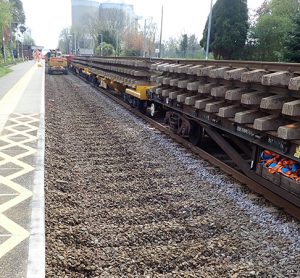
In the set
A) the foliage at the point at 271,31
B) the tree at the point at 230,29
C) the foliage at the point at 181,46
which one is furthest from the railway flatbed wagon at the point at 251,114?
the foliage at the point at 181,46

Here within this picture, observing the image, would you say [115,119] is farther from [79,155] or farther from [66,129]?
[79,155]

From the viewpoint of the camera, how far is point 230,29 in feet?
127

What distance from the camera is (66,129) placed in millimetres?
10695

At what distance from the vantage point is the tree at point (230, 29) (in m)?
38.5

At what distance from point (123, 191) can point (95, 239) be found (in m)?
1.65

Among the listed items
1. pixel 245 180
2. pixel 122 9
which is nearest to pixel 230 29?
pixel 245 180

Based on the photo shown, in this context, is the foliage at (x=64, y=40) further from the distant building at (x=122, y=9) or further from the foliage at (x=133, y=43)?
the foliage at (x=133, y=43)

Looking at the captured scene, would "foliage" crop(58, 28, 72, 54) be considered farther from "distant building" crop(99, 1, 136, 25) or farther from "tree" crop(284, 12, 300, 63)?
"tree" crop(284, 12, 300, 63)

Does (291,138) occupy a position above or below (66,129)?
above

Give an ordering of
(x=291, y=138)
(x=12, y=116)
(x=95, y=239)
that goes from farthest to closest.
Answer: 1. (x=12, y=116)
2. (x=291, y=138)
3. (x=95, y=239)

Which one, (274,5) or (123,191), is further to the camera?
(274,5)

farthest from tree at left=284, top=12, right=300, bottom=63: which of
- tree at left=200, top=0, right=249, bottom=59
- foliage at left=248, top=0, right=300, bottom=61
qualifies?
tree at left=200, top=0, right=249, bottom=59

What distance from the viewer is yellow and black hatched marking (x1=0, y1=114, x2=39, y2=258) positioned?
3948mm

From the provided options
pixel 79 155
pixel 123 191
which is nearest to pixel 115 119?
pixel 79 155
